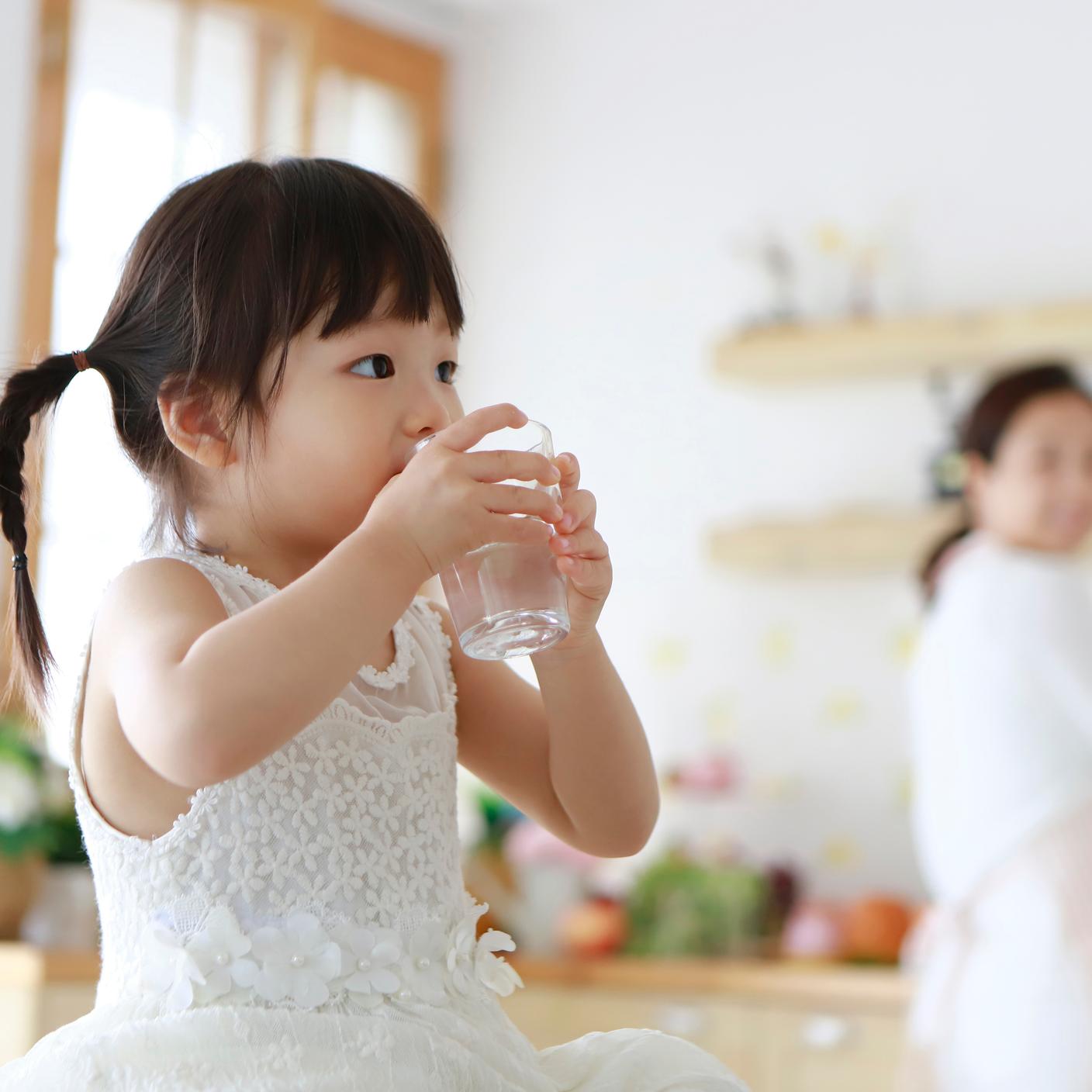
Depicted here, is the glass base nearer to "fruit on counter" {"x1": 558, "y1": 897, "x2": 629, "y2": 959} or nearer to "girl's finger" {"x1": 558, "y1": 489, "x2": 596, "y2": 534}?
"girl's finger" {"x1": 558, "y1": 489, "x2": 596, "y2": 534}

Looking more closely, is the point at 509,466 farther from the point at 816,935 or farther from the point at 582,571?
the point at 816,935

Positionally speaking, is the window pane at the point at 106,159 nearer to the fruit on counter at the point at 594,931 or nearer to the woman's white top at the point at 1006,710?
the fruit on counter at the point at 594,931

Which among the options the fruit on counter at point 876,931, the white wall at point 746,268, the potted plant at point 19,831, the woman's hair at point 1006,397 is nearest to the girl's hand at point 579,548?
the potted plant at point 19,831

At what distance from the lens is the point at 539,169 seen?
12.3 feet

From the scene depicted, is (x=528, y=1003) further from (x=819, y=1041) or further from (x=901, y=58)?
(x=901, y=58)

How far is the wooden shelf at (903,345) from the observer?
302 cm

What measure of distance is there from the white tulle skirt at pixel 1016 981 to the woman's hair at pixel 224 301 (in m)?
1.57

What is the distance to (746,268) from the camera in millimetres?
3457

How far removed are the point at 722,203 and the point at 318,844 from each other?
2800 mm

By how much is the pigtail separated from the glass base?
0.32 meters

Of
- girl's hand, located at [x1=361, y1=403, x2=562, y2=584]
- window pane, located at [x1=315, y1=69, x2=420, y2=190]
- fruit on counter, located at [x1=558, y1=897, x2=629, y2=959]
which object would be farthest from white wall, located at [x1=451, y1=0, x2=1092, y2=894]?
girl's hand, located at [x1=361, y1=403, x2=562, y2=584]

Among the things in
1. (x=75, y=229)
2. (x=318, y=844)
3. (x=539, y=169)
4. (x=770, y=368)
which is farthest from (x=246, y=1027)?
(x=539, y=169)

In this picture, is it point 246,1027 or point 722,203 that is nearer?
point 246,1027

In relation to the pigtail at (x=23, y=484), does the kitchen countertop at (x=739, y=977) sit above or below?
below
